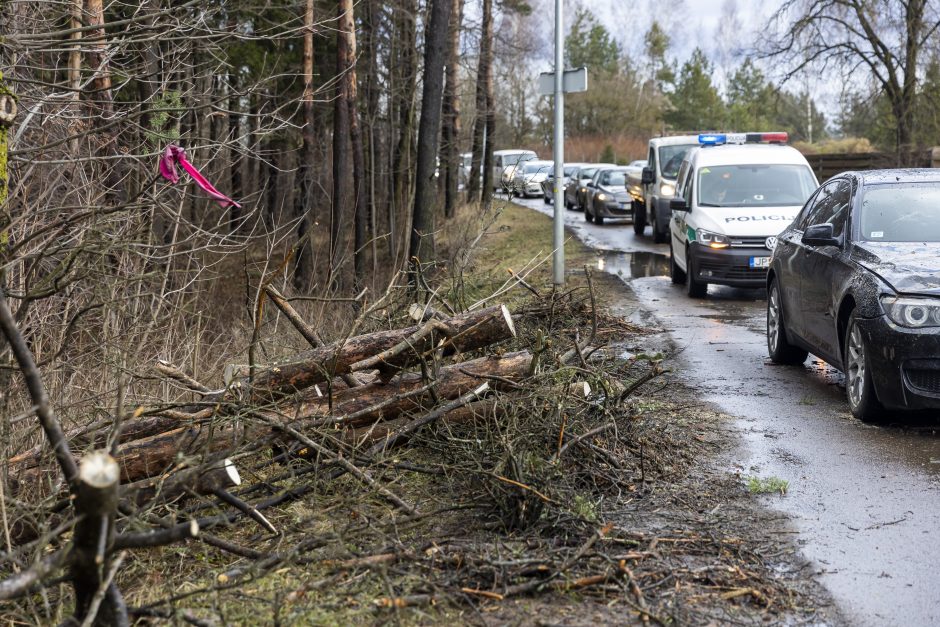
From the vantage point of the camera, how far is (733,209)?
15.1 meters

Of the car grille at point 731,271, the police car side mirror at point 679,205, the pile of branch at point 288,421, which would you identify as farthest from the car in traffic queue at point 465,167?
the pile of branch at point 288,421

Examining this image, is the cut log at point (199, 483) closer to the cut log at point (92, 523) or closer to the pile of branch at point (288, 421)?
the pile of branch at point (288, 421)

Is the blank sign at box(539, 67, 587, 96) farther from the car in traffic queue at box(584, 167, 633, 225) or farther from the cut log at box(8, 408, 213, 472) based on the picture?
the car in traffic queue at box(584, 167, 633, 225)

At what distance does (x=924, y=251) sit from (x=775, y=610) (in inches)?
172

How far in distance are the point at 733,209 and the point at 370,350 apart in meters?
9.85

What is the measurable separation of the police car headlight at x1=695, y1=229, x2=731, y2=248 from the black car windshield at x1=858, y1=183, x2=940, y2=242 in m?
5.61

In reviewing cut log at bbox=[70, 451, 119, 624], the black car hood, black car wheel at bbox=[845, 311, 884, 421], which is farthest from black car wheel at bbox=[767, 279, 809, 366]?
cut log at bbox=[70, 451, 119, 624]

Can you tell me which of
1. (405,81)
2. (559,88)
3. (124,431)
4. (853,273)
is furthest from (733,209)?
(405,81)

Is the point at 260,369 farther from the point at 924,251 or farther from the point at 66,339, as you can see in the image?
the point at 924,251

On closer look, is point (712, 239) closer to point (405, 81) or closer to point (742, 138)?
point (742, 138)

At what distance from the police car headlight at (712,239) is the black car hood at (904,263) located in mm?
6197

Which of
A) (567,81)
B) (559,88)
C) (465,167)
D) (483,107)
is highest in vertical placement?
(483,107)

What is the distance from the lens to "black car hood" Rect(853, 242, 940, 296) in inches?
286

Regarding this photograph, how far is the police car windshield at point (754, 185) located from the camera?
15.4 m
